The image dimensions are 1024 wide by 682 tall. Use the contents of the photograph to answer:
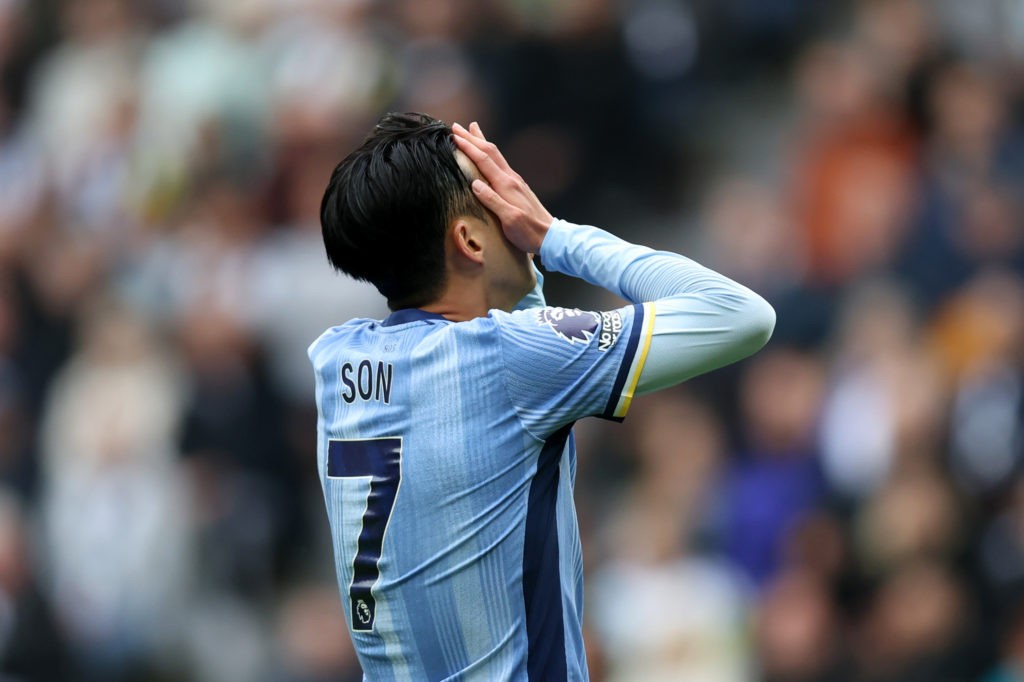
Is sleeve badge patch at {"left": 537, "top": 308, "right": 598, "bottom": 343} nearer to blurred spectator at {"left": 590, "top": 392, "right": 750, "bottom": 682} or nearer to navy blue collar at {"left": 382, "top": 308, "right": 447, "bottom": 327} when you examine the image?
navy blue collar at {"left": 382, "top": 308, "right": 447, "bottom": 327}

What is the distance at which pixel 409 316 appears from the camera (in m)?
3.20

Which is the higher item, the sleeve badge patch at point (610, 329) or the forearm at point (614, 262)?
the forearm at point (614, 262)

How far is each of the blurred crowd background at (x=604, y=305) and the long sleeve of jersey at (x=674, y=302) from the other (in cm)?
428

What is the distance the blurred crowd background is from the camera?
285 inches

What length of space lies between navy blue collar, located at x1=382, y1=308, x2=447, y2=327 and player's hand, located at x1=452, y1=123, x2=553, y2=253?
0.76ft

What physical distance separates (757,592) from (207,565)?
3.24 metres

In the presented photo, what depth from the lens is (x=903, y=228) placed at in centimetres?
800

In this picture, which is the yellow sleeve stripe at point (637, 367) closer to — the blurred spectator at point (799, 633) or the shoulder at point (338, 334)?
the shoulder at point (338, 334)

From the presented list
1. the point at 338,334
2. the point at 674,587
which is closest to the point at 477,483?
the point at 338,334

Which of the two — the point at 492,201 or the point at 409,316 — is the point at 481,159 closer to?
the point at 492,201

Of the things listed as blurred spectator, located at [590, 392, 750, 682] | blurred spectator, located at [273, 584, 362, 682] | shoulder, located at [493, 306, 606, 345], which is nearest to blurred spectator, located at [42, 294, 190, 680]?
blurred spectator, located at [273, 584, 362, 682]

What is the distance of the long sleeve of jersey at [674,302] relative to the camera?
3059 mm

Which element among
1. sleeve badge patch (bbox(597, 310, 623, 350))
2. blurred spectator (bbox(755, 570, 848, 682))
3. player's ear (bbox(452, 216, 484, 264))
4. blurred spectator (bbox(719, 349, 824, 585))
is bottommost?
blurred spectator (bbox(755, 570, 848, 682))

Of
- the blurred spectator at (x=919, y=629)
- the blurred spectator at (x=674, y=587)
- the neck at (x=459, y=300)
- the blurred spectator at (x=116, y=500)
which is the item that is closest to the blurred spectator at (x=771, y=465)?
the blurred spectator at (x=674, y=587)
